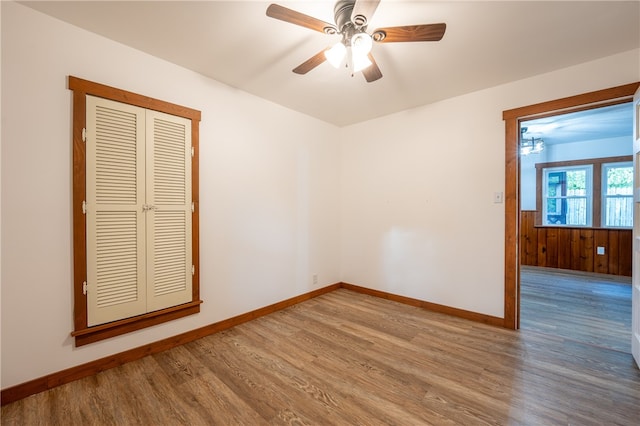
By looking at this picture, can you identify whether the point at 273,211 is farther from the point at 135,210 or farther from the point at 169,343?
the point at 169,343

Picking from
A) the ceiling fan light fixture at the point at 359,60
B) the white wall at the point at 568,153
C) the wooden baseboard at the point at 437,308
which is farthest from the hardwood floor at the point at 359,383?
the white wall at the point at 568,153

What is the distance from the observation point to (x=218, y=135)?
2.60 m

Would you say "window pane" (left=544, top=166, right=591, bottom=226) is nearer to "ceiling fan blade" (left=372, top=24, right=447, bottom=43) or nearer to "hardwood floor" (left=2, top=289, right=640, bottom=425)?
"hardwood floor" (left=2, top=289, right=640, bottom=425)

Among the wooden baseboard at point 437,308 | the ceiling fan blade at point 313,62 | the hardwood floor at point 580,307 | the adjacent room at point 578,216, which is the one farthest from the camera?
the adjacent room at point 578,216

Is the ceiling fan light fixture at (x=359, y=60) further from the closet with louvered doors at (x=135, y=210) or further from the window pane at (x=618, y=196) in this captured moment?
the window pane at (x=618, y=196)

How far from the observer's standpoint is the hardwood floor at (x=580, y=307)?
2475mm

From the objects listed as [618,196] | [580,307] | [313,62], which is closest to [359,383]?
[313,62]

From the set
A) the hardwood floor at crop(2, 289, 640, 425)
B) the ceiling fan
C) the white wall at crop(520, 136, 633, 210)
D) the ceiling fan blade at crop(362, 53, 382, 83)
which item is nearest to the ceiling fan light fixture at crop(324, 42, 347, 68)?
the ceiling fan

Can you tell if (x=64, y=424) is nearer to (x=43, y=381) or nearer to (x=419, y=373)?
(x=43, y=381)

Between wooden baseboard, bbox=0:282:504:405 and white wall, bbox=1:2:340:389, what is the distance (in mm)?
51

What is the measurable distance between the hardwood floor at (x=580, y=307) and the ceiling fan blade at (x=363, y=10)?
122 inches

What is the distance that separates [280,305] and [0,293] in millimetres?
2242

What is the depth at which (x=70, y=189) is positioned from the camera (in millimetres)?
1813

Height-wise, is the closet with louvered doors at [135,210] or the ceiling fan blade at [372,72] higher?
the ceiling fan blade at [372,72]
